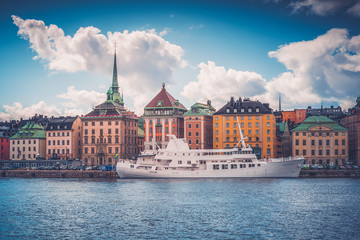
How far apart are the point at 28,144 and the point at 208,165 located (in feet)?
276

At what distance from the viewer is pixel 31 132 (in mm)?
176375

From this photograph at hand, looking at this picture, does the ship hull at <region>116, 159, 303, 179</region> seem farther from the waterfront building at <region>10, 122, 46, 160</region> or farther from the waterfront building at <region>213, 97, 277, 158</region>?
the waterfront building at <region>10, 122, 46, 160</region>

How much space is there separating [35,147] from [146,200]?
353ft

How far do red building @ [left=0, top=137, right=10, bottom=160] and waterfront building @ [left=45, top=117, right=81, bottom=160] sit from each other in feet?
66.6

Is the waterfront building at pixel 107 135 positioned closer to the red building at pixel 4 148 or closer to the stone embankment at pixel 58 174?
the stone embankment at pixel 58 174

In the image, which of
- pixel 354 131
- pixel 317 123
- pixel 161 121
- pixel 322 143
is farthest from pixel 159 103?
pixel 354 131

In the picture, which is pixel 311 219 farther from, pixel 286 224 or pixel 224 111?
pixel 224 111

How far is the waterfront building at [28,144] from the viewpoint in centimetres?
17438

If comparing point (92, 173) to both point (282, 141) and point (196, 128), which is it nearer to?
point (196, 128)

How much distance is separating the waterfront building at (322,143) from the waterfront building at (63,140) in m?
→ 73.9

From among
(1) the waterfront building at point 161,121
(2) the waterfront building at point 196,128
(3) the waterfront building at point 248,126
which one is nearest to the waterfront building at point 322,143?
(3) the waterfront building at point 248,126

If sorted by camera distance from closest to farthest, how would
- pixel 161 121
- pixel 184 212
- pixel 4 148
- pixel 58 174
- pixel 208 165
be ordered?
pixel 184 212 < pixel 208 165 < pixel 58 174 < pixel 161 121 < pixel 4 148

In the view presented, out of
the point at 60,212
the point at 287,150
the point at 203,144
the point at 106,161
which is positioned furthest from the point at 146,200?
the point at 287,150

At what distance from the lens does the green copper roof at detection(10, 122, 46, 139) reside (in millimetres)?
175750
